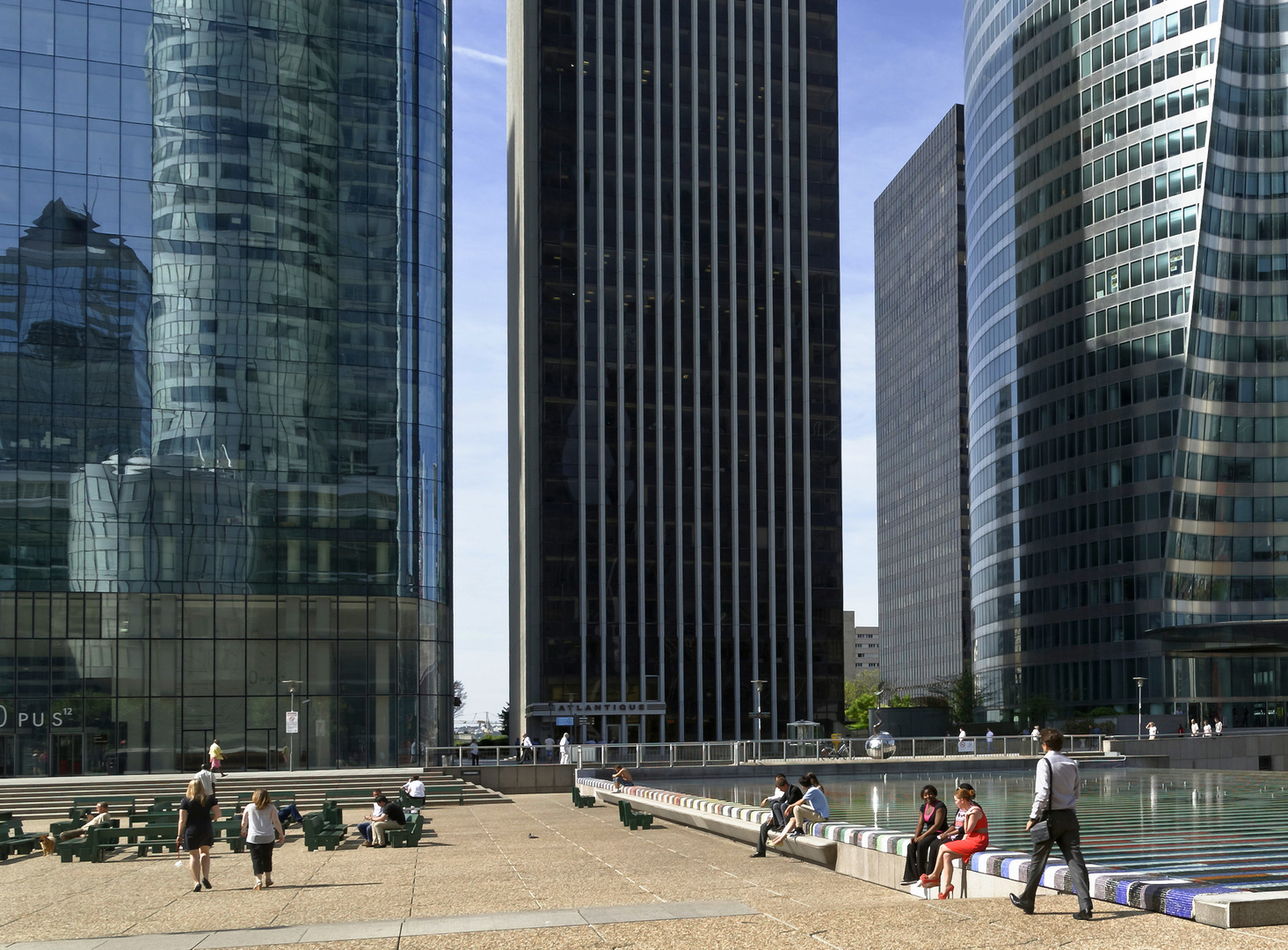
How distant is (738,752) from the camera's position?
2207 inches

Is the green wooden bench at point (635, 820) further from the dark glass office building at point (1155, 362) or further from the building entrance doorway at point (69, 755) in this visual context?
the dark glass office building at point (1155, 362)

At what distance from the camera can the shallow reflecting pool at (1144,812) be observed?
2439cm

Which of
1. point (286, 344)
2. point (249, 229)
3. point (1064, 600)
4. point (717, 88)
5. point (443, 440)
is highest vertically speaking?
point (717, 88)

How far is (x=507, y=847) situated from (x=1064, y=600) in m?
86.1

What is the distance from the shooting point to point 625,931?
546 inches

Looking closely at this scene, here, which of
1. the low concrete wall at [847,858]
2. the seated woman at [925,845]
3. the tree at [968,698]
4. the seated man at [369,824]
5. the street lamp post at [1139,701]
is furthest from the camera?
the tree at [968,698]

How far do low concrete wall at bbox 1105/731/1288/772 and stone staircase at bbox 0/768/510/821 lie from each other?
3245 centimetres

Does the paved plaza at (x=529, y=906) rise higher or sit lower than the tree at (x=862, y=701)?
higher

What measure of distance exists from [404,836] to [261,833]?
8308mm

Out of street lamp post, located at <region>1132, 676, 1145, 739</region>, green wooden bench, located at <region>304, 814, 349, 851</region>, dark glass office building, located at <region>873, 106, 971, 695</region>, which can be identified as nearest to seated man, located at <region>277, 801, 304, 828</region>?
green wooden bench, located at <region>304, 814, 349, 851</region>

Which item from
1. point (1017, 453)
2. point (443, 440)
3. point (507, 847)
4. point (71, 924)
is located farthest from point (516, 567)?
point (71, 924)

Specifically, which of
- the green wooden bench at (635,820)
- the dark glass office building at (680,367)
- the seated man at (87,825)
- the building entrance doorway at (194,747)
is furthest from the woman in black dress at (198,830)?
the dark glass office building at (680,367)

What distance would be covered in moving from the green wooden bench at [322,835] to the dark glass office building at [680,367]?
7711 centimetres

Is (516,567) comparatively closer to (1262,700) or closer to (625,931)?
(1262,700)
